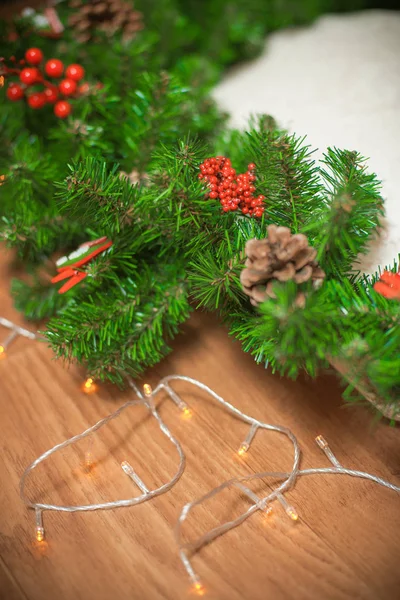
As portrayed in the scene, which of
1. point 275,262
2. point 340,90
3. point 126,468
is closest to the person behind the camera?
point 275,262

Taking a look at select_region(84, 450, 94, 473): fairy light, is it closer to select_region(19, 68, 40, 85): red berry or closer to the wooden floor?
the wooden floor

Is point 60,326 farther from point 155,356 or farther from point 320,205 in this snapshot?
point 320,205

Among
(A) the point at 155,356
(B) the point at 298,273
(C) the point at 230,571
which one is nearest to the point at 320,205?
(B) the point at 298,273

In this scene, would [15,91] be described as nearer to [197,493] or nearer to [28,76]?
[28,76]

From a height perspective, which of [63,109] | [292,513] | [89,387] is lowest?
[292,513]

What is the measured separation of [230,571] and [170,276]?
0.27 metres

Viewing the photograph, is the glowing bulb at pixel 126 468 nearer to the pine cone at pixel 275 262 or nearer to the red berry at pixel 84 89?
the pine cone at pixel 275 262

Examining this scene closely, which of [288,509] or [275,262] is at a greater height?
[275,262]

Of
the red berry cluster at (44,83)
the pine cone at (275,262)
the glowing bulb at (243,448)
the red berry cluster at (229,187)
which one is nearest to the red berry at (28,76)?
the red berry cluster at (44,83)

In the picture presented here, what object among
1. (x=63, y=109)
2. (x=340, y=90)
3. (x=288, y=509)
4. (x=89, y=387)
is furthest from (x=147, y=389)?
(x=340, y=90)

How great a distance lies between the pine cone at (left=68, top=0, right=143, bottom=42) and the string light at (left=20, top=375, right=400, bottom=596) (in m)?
0.45

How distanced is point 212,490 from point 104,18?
0.59 m

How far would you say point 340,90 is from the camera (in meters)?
0.68

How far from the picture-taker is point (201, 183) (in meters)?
0.48
